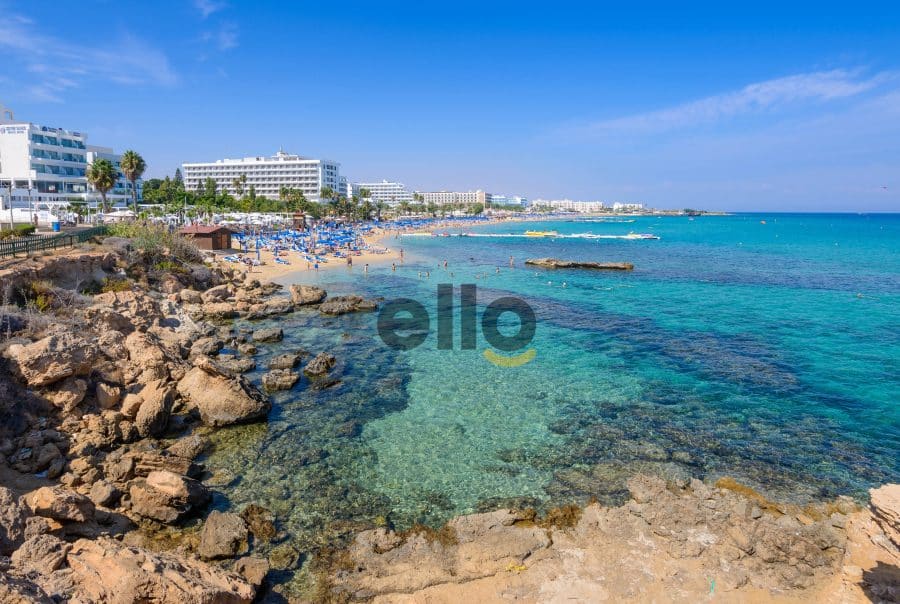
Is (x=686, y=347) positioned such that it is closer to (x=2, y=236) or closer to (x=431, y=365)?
(x=431, y=365)

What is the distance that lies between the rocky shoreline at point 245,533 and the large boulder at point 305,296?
15883mm

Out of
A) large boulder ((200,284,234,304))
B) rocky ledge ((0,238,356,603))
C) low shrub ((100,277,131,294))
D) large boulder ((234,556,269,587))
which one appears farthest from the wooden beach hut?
large boulder ((234,556,269,587))

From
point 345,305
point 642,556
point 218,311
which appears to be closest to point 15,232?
point 218,311

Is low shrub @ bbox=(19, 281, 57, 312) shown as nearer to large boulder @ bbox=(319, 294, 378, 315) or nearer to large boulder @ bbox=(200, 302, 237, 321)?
large boulder @ bbox=(200, 302, 237, 321)

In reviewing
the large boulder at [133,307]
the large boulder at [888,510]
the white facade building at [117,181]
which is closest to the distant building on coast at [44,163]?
the white facade building at [117,181]

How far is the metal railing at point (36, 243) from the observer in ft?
70.6

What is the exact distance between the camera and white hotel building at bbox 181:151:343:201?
135875 mm

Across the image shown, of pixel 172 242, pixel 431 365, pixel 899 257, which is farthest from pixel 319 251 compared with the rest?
pixel 899 257

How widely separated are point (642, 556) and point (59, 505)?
10087 millimetres

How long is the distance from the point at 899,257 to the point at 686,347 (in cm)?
6555

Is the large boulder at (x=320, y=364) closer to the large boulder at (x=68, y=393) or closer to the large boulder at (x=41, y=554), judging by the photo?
the large boulder at (x=68, y=393)

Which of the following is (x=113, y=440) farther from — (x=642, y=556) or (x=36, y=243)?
(x=36, y=243)

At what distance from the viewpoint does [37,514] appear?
8602mm

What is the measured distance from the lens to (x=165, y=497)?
10133mm
